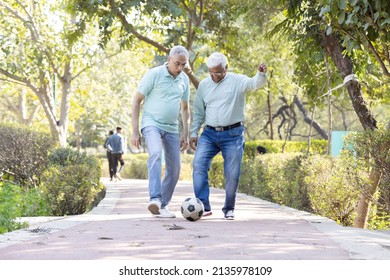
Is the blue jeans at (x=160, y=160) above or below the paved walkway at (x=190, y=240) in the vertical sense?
above

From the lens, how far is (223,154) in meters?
9.91

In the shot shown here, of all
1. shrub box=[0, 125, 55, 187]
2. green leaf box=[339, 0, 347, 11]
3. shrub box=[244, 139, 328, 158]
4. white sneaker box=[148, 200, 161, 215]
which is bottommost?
white sneaker box=[148, 200, 161, 215]

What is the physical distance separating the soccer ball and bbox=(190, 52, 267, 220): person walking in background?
424 millimetres

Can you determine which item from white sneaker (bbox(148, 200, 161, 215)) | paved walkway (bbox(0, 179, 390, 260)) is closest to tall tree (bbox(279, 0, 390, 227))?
paved walkway (bbox(0, 179, 390, 260))

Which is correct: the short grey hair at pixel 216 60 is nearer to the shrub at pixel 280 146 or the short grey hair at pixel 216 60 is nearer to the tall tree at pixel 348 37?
the tall tree at pixel 348 37

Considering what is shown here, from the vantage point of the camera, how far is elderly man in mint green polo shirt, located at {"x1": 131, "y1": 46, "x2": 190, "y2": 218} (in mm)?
9656

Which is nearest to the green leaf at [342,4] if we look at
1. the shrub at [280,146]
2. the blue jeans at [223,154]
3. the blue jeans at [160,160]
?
the blue jeans at [223,154]

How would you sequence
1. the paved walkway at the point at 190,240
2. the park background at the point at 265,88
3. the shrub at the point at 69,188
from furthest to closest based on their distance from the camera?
the shrub at the point at 69,188, the park background at the point at 265,88, the paved walkway at the point at 190,240

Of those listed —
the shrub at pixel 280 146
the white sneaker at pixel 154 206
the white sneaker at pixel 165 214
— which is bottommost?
the white sneaker at pixel 165 214

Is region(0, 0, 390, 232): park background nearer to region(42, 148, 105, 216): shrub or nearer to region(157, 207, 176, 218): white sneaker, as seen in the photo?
region(42, 148, 105, 216): shrub

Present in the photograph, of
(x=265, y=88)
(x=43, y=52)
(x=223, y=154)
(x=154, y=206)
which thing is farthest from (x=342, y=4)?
(x=265, y=88)

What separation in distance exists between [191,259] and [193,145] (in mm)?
4604

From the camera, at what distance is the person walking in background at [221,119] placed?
31.8 feet

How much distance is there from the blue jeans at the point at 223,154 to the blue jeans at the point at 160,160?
30 cm
